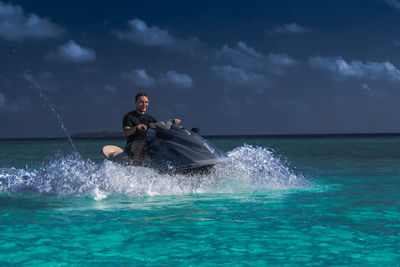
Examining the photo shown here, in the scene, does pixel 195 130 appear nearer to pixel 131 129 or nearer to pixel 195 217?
pixel 131 129

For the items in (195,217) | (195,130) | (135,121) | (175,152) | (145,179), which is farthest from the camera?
(195,130)

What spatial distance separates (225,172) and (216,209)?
1390 millimetres

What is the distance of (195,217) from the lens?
5461mm

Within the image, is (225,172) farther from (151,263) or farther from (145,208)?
(151,263)

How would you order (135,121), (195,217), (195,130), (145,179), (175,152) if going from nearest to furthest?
(195,217)
(175,152)
(145,179)
(135,121)
(195,130)

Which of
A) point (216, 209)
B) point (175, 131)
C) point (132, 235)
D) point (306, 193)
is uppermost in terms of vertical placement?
point (175, 131)

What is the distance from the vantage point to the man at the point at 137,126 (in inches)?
288

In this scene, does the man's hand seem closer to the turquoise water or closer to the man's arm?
the man's arm

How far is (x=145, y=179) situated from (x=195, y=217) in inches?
79.3

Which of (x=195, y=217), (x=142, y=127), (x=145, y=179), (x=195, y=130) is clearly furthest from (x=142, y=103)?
(x=195, y=217)

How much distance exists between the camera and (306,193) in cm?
780

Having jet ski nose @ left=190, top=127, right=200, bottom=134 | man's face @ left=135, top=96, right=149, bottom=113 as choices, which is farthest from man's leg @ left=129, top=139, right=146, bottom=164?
jet ski nose @ left=190, top=127, right=200, bottom=134

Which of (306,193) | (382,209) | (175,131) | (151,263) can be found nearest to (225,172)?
(175,131)

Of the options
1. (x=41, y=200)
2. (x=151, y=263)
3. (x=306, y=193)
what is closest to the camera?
(x=151, y=263)
